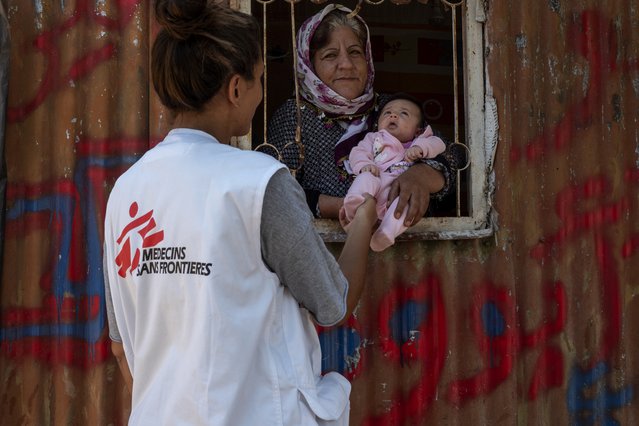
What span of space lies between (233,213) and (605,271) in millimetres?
2278

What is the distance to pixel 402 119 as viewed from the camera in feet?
10.3

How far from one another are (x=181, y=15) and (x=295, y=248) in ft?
1.88

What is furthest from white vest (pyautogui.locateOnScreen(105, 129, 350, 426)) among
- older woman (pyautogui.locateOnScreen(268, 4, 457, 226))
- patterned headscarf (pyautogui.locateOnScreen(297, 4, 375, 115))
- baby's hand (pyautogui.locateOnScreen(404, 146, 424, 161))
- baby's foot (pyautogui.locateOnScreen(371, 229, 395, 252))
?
patterned headscarf (pyautogui.locateOnScreen(297, 4, 375, 115))

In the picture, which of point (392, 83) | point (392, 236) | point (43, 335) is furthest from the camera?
point (392, 83)

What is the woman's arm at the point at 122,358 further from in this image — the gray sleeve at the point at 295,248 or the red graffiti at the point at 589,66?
the red graffiti at the point at 589,66

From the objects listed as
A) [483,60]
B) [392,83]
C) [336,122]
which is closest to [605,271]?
[483,60]

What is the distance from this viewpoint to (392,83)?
16.8 feet

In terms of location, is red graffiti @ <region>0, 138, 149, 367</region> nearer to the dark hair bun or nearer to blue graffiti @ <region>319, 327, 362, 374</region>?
blue graffiti @ <region>319, 327, 362, 374</region>

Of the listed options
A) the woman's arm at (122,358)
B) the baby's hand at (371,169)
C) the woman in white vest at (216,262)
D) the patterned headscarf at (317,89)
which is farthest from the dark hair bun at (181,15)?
the patterned headscarf at (317,89)

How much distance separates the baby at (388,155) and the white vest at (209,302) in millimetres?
964

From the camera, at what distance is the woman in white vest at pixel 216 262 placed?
5.77ft

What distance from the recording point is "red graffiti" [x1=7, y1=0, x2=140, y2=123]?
10.0 ft

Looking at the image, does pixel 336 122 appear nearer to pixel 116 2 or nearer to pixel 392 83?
pixel 116 2

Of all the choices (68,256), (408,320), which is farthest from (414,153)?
(68,256)
